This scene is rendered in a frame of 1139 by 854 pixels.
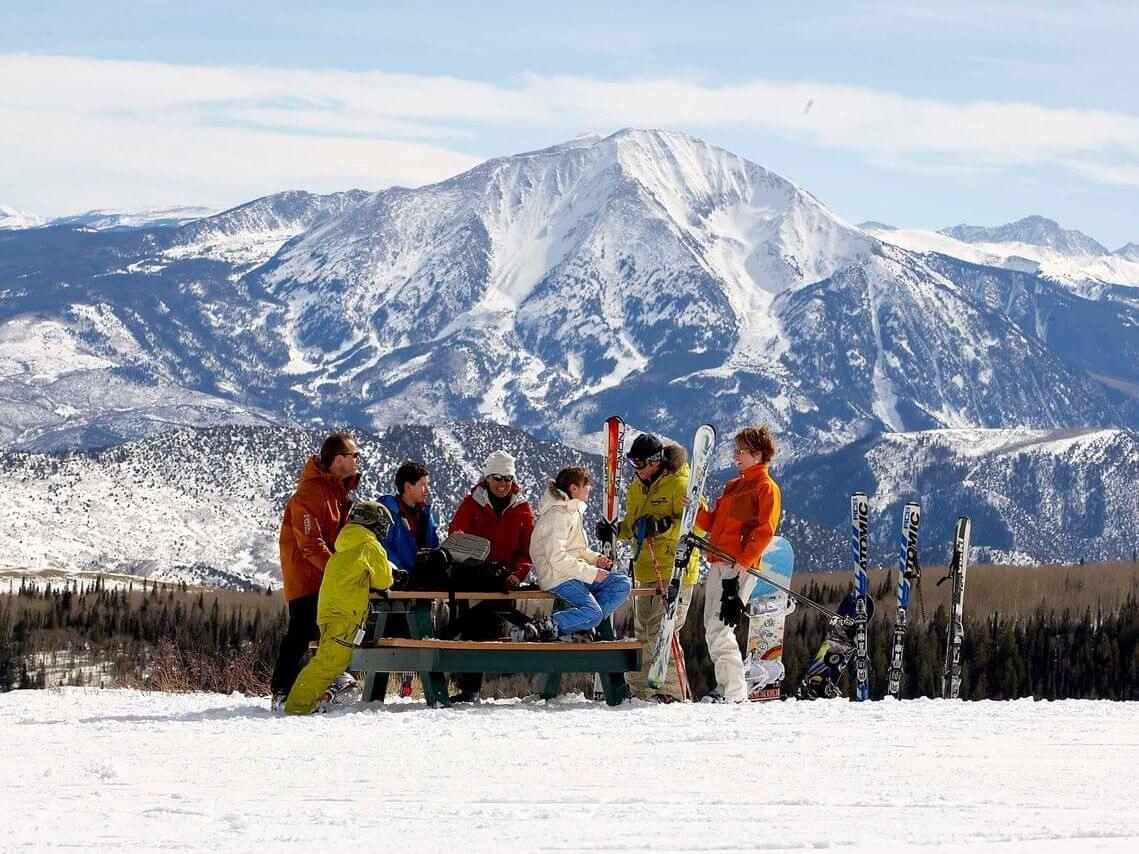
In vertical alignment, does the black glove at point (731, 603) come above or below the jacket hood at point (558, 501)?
below

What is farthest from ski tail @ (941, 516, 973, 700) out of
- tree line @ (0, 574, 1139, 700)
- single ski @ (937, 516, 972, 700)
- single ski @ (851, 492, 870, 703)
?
tree line @ (0, 574, 1139, 700)

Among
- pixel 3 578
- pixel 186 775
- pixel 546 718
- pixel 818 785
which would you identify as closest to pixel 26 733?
pixel 186 775

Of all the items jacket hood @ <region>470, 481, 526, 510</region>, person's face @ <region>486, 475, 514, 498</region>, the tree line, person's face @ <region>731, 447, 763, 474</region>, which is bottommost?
the tree line

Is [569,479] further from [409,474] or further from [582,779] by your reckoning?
[582,779]

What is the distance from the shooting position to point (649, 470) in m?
15.2

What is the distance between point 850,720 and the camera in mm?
12414

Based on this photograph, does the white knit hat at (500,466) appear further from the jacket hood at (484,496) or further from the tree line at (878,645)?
the tree line at (878,645)

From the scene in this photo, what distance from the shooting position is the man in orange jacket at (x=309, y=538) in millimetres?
14141

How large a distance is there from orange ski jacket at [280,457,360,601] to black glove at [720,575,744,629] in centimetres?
322

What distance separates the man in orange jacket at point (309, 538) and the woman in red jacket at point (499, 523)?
41.5 inches

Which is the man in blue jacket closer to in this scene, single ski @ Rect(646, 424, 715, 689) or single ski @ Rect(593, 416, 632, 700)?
single ski @ Rect(593, 416, 632, 700)

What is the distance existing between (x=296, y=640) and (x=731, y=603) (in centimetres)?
358

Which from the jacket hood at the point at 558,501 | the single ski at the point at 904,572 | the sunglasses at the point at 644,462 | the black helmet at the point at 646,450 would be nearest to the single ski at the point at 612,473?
the sunglasses at the point at 644,462

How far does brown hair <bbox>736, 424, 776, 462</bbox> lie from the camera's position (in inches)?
578
